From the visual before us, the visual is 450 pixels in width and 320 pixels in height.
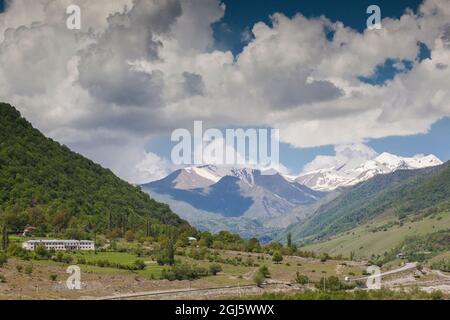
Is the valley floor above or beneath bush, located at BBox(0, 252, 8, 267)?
beneath

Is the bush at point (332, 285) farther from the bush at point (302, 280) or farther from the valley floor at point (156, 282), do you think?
the bush at point (302, 280)

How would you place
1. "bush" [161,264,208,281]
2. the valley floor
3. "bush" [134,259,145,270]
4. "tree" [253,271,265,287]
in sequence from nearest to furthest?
the valley floor → "bush" [161,264,208,281] → "tree" [253,271,265,287] → "bush" [134,259,145,270]

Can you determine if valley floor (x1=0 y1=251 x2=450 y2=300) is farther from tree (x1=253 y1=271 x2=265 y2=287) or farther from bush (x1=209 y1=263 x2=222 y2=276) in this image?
tree (x1=253 y1=271 x2=265 y2=287)

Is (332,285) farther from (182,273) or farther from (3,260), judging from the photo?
(3,260)

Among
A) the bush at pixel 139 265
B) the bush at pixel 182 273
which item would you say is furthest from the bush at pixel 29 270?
the bush at pixel 182 273

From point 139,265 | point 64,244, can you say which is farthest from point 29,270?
point 64,244

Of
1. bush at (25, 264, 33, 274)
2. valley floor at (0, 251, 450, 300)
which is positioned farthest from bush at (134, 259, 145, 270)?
bush at (25, 264, 33, 274)

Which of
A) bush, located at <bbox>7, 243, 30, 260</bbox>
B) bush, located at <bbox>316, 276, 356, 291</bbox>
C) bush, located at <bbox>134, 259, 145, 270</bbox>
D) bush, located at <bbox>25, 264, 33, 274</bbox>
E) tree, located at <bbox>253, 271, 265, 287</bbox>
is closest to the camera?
bush, located at <bbox>25, 264, 33, 274</bbox>

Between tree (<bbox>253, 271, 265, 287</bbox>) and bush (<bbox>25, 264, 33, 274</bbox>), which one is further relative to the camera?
tree (<bbox>253, 271, 265, 287</bbox>)
